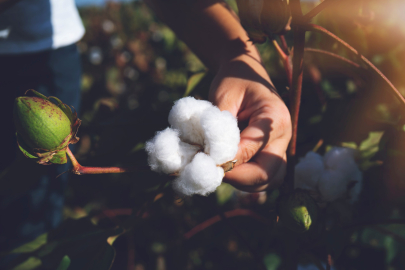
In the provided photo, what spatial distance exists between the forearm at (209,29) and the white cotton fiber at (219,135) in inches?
14.3

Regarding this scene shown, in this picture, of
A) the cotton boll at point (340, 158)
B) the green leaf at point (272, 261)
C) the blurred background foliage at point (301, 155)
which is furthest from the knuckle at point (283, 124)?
the green leaf at point (272, 261)

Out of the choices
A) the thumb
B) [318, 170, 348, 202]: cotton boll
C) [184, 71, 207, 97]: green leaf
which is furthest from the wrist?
[318, 170, 348, 202]: cotton boll

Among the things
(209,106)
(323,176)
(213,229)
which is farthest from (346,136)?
(213,229)

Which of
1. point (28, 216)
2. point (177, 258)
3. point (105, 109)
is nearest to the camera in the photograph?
point (105, 109)

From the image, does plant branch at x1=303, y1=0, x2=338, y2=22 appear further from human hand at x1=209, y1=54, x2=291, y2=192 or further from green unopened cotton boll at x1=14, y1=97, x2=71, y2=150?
green unopened cotton boll at x1=14, y1=97, x2=71, y2=150

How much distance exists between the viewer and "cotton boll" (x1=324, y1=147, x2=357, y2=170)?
0.79 metres

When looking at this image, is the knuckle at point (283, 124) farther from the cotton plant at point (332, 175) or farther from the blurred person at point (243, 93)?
the cotton plant at point (332, 175)

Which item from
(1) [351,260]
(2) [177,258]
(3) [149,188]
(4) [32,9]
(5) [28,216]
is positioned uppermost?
(4) [32,9]

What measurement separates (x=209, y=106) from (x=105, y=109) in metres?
0.56

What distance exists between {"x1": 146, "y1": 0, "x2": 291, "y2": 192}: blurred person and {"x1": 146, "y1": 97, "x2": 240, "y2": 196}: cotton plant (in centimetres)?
7

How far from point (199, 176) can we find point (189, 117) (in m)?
0.12

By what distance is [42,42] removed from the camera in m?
1.10

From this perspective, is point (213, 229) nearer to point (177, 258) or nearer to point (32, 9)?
point (177, 258)

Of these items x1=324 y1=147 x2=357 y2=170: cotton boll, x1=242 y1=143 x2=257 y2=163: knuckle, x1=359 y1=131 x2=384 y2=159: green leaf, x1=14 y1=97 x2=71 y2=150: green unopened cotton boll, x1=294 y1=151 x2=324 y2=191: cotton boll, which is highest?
x1=14 y1=97 x2=71 y2=150: green unopened cotton boll
